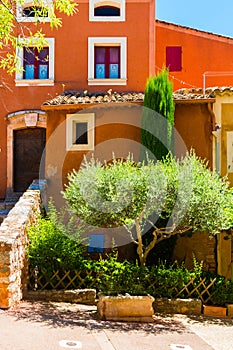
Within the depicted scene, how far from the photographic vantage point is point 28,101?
684 inches

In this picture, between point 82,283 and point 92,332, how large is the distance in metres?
3.03

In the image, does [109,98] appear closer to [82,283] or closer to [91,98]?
[91,98]

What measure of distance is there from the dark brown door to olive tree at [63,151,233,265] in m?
6.83

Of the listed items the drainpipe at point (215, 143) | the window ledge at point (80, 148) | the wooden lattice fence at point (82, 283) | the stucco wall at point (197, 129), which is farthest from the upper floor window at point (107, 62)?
the wooden lattice fence at point (82, 283)

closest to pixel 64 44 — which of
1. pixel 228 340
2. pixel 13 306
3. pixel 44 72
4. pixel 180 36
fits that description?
pixel 44 72

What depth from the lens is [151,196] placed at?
33.4 feet

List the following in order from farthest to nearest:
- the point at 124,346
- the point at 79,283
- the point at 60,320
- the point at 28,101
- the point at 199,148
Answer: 1. the point at 28,101
2. the point at 199,148
3. the point at 79,283
4. the point at 60,320
5. the point at 124,346

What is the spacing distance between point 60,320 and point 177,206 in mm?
3406

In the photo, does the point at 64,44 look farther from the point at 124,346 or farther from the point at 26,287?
the point at 124,346

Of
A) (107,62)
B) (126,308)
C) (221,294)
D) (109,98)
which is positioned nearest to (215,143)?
(109,98)

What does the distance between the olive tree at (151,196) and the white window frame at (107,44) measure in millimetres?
7343

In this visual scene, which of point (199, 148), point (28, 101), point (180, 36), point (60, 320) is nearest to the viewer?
point (60, 320)

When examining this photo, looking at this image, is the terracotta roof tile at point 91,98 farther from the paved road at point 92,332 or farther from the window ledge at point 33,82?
the paved road at point 92,332

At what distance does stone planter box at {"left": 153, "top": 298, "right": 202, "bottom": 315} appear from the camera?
1074cm
